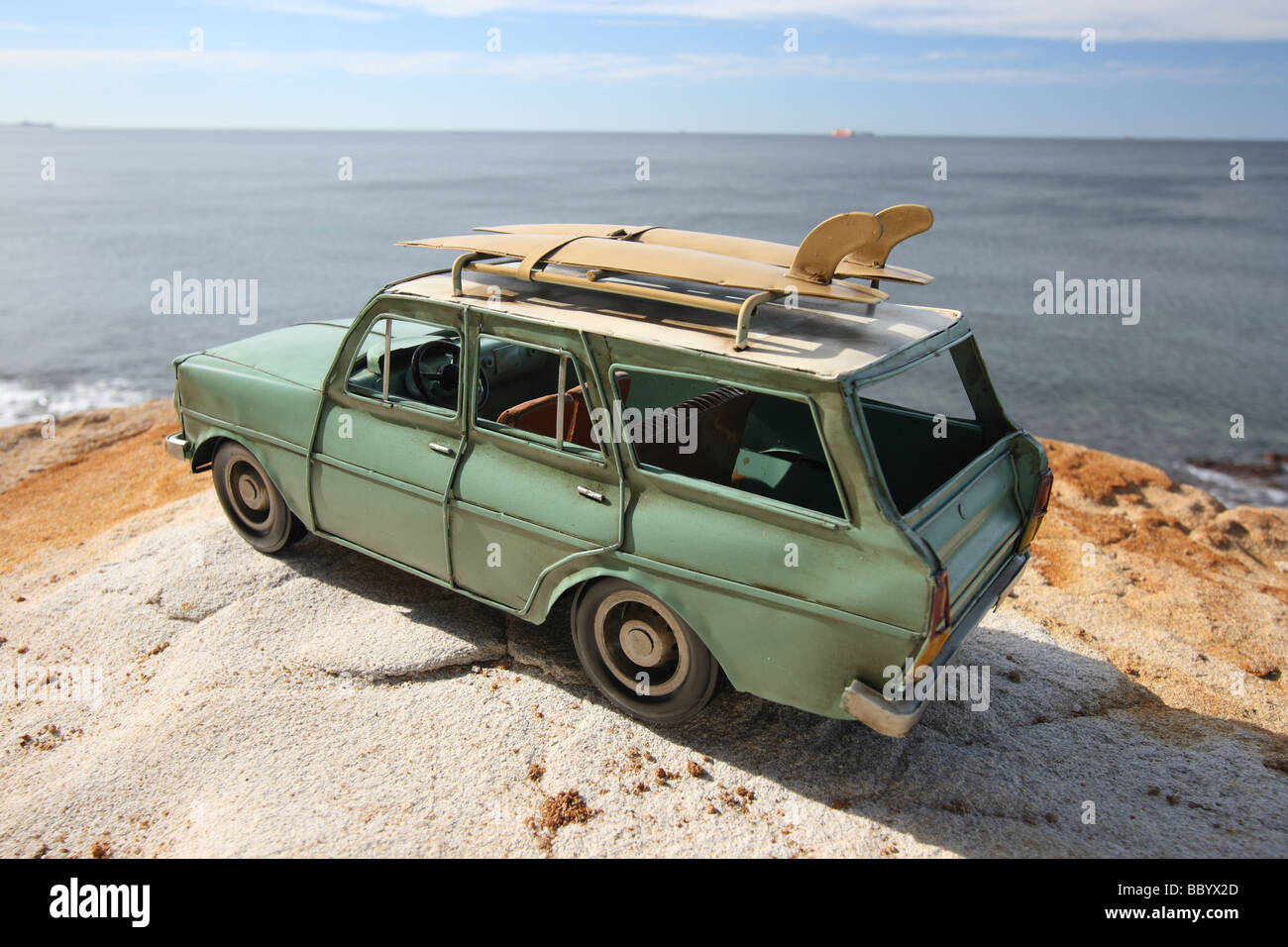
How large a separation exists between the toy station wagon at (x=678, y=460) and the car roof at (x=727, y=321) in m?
0.02

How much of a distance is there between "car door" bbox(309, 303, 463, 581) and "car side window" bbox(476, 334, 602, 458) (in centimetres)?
27

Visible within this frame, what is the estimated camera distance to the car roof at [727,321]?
3.66 m

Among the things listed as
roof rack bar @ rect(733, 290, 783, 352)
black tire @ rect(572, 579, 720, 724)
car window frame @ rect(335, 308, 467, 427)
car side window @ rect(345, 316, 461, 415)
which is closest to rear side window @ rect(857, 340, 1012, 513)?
roof rack bar @ rect(733, 290, 783, 352)

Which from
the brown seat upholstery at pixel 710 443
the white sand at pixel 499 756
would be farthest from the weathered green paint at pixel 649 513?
the white sand at pixel 499 756

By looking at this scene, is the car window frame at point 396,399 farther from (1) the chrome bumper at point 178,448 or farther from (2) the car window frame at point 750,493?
(1) the chrome bumper at point 178,448

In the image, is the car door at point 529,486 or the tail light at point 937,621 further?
the car door at point 529,486

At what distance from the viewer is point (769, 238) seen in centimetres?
3541

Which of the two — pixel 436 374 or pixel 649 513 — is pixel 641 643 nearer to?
pixel 649 513

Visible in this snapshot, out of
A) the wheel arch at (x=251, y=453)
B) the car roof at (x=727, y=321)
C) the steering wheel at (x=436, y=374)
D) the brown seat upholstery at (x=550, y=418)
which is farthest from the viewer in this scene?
the wheel arch at (x=251, y=453)

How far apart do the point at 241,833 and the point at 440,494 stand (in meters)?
1.78

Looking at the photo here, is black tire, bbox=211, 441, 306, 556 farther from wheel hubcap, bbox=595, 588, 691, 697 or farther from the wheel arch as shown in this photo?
wheel hubcap, bbox=595, 588, 691, 697

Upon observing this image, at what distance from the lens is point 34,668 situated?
4957mm

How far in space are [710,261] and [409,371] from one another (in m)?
1.97

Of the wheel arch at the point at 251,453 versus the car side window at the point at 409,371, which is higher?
the car side window at the point at 409,371
